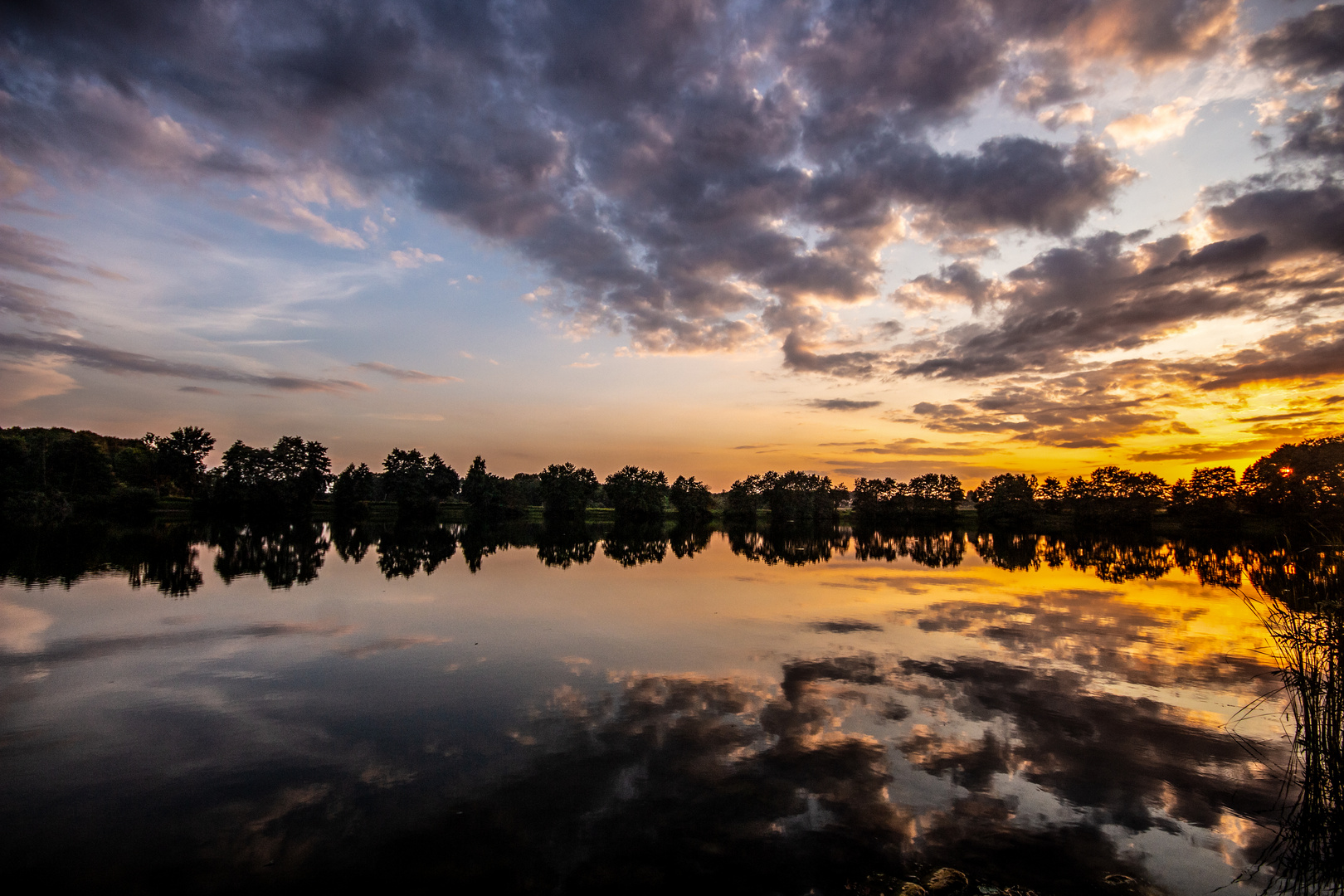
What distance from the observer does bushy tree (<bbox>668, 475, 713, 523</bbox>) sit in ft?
476

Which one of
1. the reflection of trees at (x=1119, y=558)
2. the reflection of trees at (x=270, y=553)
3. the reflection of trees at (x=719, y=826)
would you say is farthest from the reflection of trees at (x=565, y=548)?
the reflection of trees at (x=1119, y=558)

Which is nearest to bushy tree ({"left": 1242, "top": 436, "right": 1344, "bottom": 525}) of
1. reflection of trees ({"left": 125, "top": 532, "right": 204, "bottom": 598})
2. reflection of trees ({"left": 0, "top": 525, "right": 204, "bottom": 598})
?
reflection of trees ({"left": 125, "top": 532, "right": 204, "bottom": 598})

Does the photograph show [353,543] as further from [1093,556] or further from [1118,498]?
[1118,498]

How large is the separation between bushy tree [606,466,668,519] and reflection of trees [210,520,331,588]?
65.6m

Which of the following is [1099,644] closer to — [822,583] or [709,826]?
[822,583]

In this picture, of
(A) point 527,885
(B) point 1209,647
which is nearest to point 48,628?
(A) point 527,885

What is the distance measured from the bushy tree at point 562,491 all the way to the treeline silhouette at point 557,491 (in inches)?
13.2

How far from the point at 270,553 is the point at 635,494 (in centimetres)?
8699

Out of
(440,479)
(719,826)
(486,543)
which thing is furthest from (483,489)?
(719,826)

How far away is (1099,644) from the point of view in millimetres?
19672

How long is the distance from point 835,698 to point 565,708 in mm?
6260

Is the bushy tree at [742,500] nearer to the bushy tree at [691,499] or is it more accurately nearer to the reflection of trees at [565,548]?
the bushy tree at [691,499]

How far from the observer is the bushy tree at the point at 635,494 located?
12719cm

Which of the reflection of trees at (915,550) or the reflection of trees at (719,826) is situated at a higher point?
the reflection of trees at (915,550)
